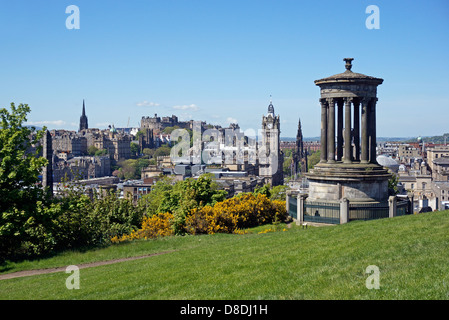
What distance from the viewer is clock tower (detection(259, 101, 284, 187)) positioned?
144 metres

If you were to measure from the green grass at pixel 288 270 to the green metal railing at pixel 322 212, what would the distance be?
4.81m

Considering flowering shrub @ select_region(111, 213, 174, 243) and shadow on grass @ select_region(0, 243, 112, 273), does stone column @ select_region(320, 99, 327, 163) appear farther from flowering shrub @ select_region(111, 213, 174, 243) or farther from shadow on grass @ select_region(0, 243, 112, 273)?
shadow on grass @ select_region(0, 243, 112, 273)

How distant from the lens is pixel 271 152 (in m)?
156

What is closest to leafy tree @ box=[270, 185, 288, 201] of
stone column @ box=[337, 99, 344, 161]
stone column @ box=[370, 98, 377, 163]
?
stone column @ box=[337, 99, 344, 161]

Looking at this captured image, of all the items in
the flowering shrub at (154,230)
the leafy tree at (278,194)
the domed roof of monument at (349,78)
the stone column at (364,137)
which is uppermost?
the domed roof of monument at (349,78)

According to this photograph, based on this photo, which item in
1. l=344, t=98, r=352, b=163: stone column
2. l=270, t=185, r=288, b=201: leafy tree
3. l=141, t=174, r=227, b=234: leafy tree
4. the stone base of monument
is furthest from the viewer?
l=270, t=185, r=288, b=201: leafy tree

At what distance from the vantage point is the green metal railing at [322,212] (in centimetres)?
2206

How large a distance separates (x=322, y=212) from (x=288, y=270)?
11.9m

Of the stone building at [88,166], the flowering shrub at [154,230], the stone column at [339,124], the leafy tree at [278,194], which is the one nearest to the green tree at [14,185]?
the flowering shrub at [154,230]

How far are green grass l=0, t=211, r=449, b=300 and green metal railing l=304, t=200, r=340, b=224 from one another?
4815mm

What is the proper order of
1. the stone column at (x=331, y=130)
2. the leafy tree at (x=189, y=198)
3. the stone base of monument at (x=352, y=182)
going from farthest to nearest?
the leafy tree at (x=189, y=198)
the stone column at (x=331, y=130)
the stone base of monument at (x=352, y=182)

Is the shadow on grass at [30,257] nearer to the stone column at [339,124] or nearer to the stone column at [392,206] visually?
the stone column at [392,206]
